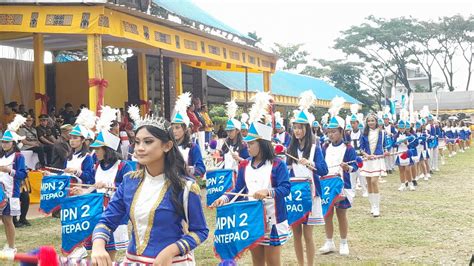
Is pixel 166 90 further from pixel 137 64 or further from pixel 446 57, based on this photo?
pixel 446 57

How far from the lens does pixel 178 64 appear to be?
20.8m

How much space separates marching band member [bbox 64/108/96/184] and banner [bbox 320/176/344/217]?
283 centimetres

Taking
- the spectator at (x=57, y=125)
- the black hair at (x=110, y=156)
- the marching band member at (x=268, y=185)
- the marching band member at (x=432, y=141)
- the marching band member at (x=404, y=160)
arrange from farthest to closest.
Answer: the marching band member at (x=432, y=141)
the marching band member at (x=404, y=160)
the spectator at (x=57, y=125)
the black hair at (x=110, y=156)
the marching band member at (x=268, y=185)

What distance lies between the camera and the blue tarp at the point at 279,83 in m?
24.7

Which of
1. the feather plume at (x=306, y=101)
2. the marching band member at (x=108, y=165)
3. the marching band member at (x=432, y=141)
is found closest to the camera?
the marching band member at (x=108, y=165)

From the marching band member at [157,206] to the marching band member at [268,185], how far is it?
1.69 meters

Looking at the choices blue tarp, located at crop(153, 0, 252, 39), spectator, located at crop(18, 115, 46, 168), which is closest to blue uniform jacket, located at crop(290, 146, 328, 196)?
spectator, located at crop(18, 115, 46, 168)

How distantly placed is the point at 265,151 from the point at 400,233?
15.6 feet

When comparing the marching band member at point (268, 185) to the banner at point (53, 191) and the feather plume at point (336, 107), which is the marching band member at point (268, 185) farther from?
the feather plume at point (336, 107)

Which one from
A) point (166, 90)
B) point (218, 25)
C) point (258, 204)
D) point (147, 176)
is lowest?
point (258, 204)

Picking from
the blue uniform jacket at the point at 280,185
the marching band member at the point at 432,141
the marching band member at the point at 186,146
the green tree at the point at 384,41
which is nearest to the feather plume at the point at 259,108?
the blue uniform jacket at the point at 280,185

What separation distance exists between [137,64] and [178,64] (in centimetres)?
169

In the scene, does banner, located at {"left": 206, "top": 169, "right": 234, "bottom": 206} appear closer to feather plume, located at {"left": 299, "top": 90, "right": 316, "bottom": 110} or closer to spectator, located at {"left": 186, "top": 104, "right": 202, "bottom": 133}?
feather plume, located at {"left": 299, "top": 90, "right": 316, "bottom": 110}

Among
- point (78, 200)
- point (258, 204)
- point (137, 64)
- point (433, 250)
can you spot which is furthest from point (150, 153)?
point (137, 64)
